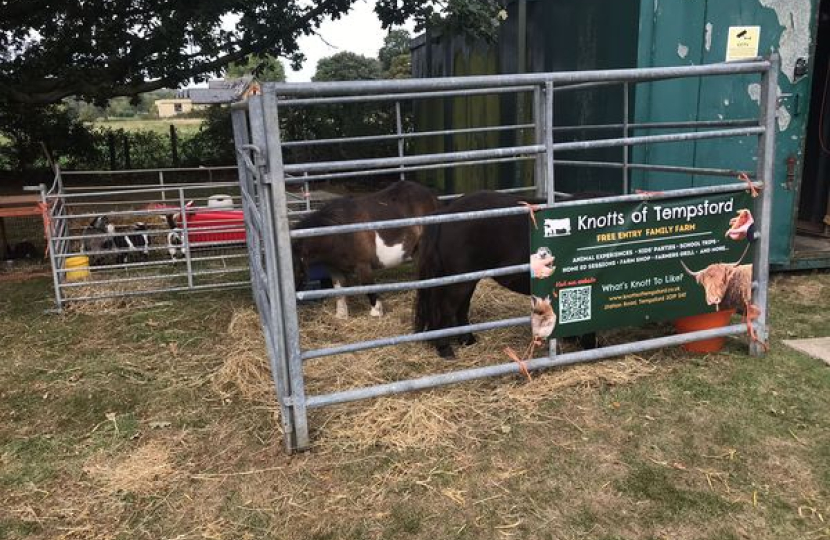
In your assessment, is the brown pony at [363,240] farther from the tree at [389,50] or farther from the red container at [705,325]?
the tree at [389,50]

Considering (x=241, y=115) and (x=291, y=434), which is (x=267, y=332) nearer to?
(x=291, y=434)

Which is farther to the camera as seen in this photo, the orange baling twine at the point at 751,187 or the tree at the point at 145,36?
the tree at the point at 145,36

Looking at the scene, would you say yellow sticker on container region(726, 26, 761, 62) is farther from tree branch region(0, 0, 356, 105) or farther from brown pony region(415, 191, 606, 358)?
tree branch region(0, 0, 356, 105)

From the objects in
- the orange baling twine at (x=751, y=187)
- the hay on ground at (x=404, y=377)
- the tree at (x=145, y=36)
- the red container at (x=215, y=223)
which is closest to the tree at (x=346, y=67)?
the tree at (x=145, y=36)

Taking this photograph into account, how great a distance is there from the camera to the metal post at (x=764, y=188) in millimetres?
3939

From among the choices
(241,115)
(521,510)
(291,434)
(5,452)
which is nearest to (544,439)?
(521,510)

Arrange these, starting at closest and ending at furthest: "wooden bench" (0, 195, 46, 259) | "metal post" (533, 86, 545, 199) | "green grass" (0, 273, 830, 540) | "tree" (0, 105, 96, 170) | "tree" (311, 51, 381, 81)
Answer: "green grass" (0, 273, 830, 540), "metal post" (533, 86, 545, 199), "wooden bench" (0, 195, 46, 259), "tree" (0, 105, 96, 170), "tree" (311, 51, 381, 81)

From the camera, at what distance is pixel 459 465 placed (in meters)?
3.18

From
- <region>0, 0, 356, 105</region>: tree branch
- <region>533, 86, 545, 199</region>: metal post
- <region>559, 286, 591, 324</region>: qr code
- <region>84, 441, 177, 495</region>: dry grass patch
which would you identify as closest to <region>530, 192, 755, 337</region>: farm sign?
<region>559, 286, 591, 324</region>: qr code

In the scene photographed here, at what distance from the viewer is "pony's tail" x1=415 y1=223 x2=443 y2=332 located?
14.8 ft

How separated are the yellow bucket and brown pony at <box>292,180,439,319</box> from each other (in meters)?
2.60

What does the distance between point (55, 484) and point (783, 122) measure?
Result: 6.25 m

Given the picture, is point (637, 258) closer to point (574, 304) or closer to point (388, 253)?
point (574, 304)

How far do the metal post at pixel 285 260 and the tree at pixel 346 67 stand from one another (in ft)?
101
